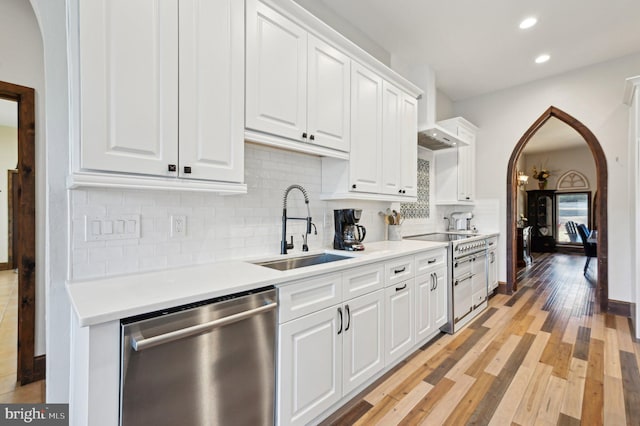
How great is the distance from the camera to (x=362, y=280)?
1.97 metres

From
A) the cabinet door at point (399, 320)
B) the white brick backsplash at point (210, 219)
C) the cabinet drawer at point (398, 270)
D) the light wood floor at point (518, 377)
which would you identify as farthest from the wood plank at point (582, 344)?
the white brick backsplash at point (210, 219)

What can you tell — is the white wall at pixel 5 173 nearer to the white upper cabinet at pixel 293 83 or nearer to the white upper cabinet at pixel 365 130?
the white upper cabinet at pixel 293 83

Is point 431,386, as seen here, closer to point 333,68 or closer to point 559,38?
point 333,68

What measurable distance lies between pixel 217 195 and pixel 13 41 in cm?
186

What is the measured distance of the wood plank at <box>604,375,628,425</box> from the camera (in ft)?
5.77

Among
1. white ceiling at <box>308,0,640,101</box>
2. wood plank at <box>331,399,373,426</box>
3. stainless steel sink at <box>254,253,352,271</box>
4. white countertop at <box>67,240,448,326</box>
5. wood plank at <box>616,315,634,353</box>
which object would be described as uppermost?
white ceiling at <box>308,0,640,101</box>

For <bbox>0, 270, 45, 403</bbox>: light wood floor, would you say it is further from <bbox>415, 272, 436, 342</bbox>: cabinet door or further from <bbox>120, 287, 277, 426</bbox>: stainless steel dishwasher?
<bbox>415, 272, 436, 342</bbox>: cabinet door

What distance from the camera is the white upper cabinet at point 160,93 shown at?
3.93 ft

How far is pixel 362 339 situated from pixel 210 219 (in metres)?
1.26

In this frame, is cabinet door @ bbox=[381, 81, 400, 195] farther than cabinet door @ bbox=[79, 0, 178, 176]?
Yes

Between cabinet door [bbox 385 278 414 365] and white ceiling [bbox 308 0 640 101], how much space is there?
2.49 metres

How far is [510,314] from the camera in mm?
3543

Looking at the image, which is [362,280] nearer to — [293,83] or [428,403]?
[428,403]

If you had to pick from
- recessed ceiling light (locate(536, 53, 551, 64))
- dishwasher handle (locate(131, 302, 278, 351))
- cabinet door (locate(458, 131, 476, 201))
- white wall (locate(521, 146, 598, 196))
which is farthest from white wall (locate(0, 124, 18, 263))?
white wall (locate(521, 146, 598, 196))
